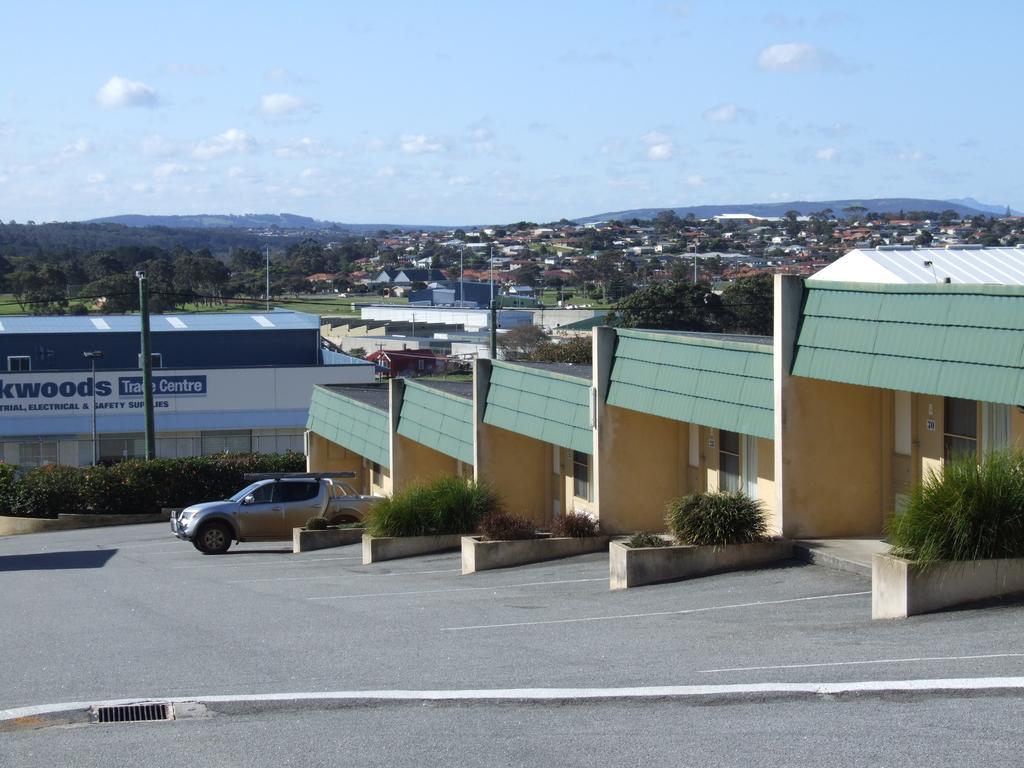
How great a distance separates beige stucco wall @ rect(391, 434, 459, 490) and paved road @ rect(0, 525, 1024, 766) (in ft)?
31.5

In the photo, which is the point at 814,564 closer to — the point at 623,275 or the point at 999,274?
the point at 999,274

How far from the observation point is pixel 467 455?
26.7 metres

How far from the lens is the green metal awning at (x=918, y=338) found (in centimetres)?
1361

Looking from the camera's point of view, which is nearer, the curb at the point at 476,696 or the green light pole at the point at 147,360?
the curb at the point at 476,696

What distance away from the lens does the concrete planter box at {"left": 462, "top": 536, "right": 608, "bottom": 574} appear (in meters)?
21.1

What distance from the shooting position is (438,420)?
93.5 feet

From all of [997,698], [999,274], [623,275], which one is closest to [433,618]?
[997,698]

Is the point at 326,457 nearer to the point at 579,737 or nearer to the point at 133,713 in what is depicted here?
the point at 133,713

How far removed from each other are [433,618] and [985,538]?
252 inches

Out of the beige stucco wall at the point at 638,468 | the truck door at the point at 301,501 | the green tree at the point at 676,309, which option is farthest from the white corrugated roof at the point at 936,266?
the green tree at the point at 676,309

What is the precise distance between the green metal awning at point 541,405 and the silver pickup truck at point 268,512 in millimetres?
5163

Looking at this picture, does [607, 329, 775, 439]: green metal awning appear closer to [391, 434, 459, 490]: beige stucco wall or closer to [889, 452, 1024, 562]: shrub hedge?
[889, 452, 1024, 562]: shrub hedge

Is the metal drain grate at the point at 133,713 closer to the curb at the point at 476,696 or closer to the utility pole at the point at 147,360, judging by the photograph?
the curb at the point at 476,696

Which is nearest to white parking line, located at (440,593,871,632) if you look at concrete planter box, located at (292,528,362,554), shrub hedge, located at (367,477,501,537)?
shrub hedge, located at (367,477,501,537)
